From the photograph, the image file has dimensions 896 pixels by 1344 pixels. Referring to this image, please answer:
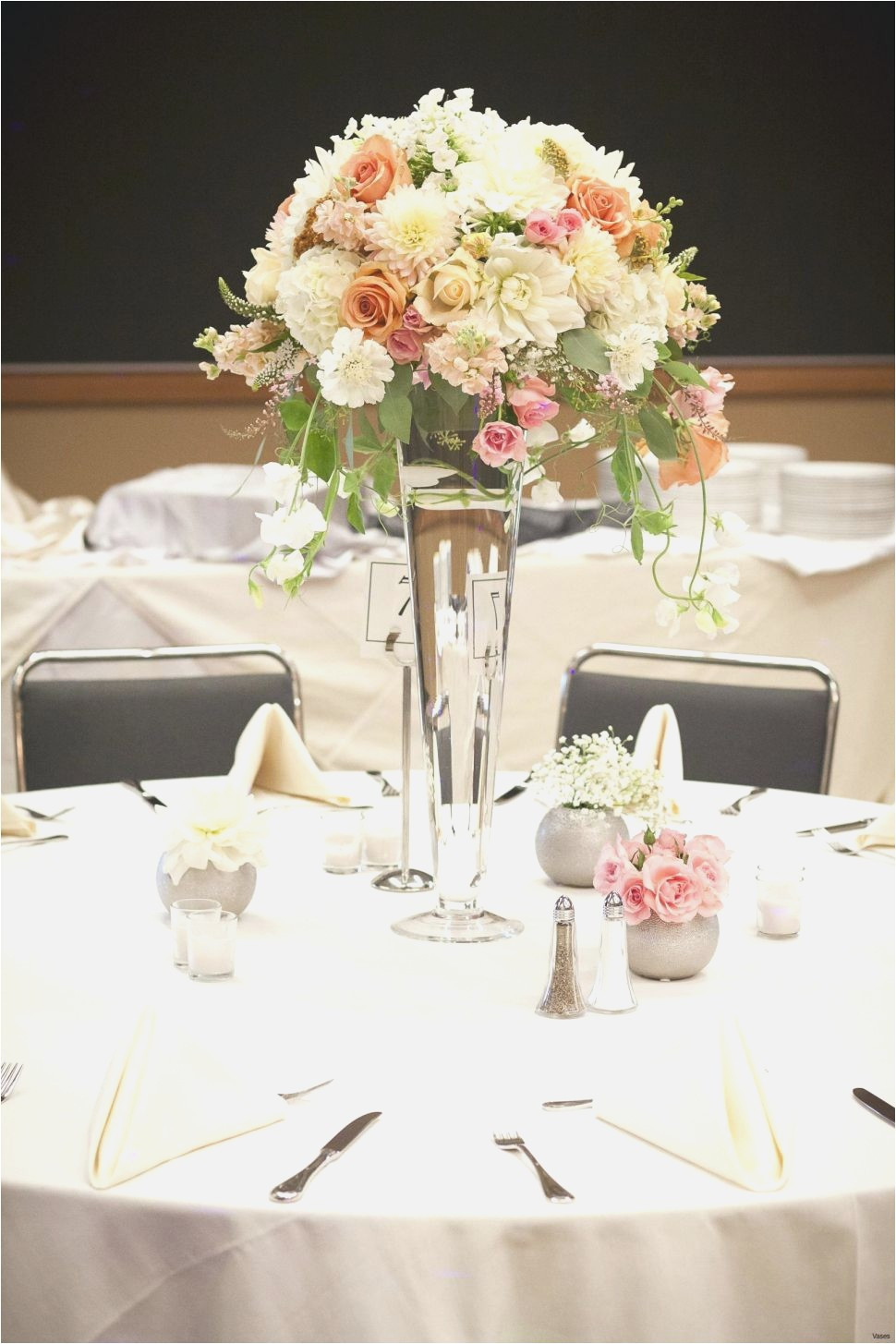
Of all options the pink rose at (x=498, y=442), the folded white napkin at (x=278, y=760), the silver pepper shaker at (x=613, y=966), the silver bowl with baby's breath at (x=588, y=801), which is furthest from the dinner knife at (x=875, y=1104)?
the folded white napkin at (x=278, y=760)

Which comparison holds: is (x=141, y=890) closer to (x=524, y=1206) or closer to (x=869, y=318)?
(x=524, y=1206)

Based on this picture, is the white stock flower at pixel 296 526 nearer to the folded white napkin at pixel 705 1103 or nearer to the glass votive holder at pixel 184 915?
the glass votive holder at pixel 184 915

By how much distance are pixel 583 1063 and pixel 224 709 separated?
1501 mm

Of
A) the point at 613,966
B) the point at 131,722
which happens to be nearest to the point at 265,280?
the point at 613,966

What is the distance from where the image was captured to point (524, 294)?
1.23 metres

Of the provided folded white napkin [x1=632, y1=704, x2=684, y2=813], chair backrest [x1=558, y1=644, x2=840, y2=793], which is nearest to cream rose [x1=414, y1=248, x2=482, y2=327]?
folded white napkin [x1=632, y1=704, x2=684, y2=813]

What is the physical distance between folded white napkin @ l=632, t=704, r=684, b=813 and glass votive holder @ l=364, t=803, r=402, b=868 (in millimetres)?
393

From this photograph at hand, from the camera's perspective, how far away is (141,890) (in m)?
1.60

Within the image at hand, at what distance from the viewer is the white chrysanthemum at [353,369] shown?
1.22 m

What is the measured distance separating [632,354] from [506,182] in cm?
18

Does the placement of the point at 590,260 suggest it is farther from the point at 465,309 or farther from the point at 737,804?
the point at 737,804

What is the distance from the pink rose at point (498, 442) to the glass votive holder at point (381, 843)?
581mm

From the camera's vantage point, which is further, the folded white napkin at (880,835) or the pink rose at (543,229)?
the folded white napkin at (880,835)

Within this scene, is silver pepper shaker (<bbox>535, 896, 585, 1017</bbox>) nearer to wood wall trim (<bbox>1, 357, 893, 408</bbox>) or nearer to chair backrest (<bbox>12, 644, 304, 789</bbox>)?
chair backrest (<bbox>12, 644, 304, 789</bbox>)
